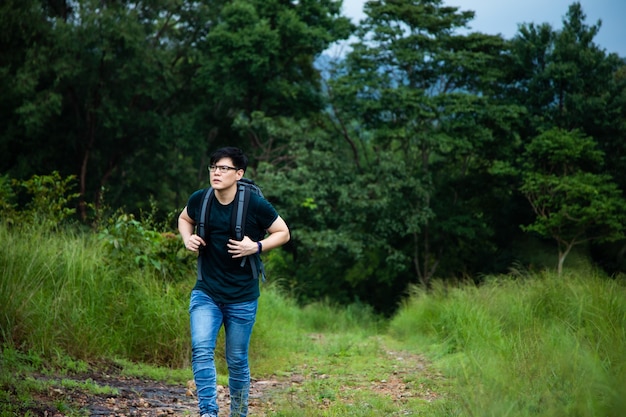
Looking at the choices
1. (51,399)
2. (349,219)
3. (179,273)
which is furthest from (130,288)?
(349,219)

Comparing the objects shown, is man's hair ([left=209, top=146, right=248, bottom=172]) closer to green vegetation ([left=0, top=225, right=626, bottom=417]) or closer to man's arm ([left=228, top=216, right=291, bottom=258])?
man's arm ([left=228, top=216, right=291, bottom=258])

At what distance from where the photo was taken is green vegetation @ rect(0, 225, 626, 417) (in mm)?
4648

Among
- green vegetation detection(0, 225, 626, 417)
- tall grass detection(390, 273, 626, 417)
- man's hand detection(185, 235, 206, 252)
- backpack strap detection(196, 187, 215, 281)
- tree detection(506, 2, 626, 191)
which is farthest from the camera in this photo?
tree detection(506, 2, 626, 191)

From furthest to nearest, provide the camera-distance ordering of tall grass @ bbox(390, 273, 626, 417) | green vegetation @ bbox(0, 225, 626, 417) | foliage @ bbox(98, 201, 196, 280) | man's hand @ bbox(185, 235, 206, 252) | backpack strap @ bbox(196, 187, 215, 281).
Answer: foliage @ bbox(98, 201, 196, 280) < backpack strap @ bbox(196, 187, 215, 281) < man's hand @ bbox(185, 235, 206, 252) < green vegetation @ bbox(0, 225, 626, 417) < tall grass @ bbox(390, 273, 626, 417)

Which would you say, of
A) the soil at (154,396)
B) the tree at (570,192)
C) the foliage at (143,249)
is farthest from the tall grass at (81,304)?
the tree at (570,192)

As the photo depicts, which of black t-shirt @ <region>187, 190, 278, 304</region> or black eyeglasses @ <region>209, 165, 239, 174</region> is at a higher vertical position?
black eyeglasses @ <region>209, 165, 239, 174</region>

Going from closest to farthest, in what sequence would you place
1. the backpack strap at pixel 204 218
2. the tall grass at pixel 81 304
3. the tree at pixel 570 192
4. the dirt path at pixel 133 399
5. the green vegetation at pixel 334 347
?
the green vegetation at pixel 334 347, the backpack strap at pixel 204 218, the dirt path at pixel 133 399, the tall grass at pixel 81 304, the tree at pixel 570 192

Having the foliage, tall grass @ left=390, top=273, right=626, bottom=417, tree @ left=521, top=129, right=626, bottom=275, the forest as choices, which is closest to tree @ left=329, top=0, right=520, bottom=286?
the forest

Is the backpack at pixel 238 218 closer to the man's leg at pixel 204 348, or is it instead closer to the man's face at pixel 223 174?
the man's face at pixel 223 174

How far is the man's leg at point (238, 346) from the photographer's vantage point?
505cm

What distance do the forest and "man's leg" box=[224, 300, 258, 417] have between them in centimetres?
1905

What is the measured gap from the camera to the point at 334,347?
10.6 meters

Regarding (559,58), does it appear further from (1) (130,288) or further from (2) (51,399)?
(2) (51,399)

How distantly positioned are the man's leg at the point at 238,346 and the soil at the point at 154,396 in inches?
38.2
